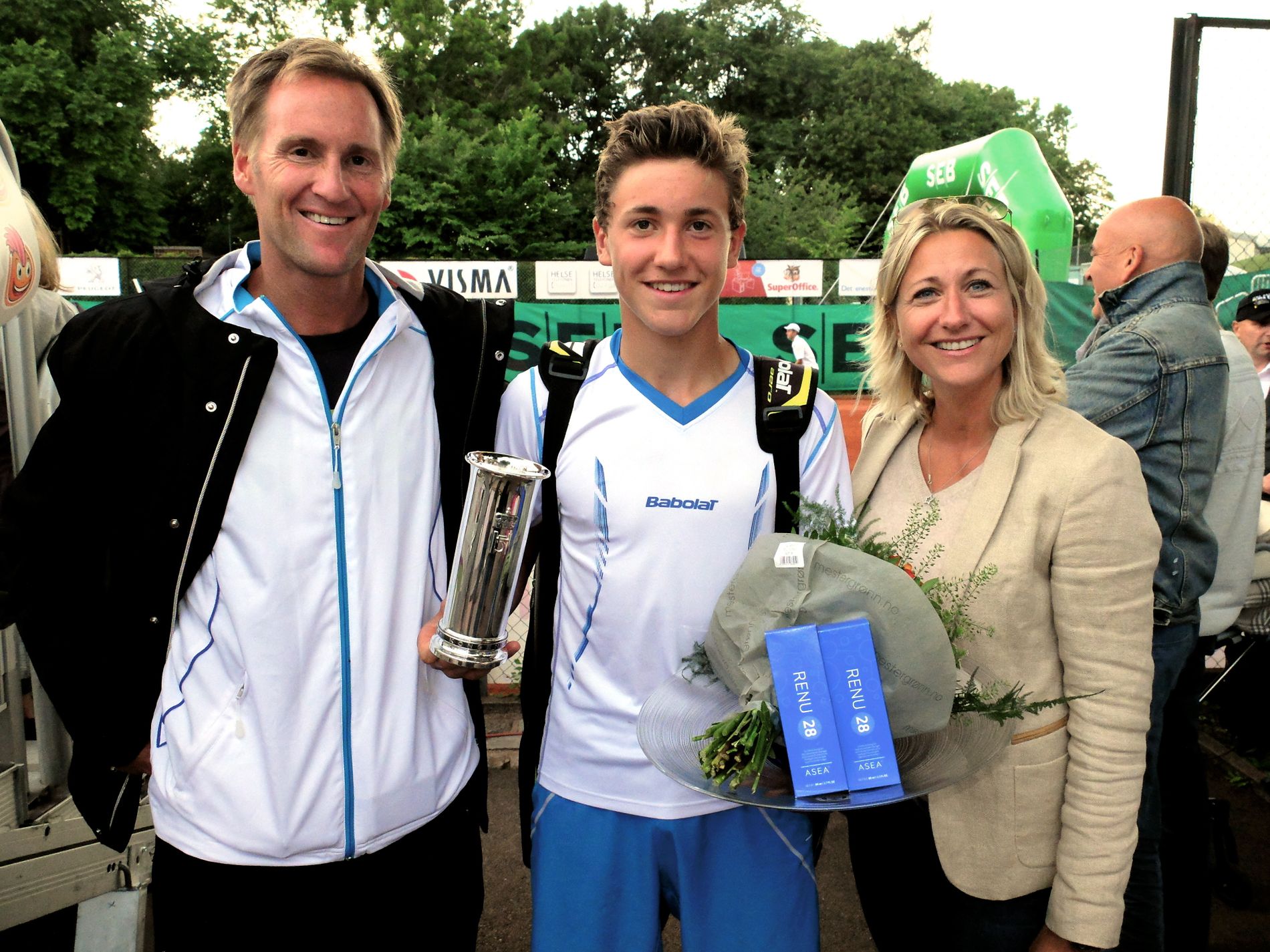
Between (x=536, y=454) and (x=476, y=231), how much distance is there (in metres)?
28.3

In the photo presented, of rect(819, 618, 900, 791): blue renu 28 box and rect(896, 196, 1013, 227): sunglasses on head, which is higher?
rect(896, 196, 1013, 227): sunglasses on head

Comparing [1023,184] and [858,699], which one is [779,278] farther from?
[858,699]

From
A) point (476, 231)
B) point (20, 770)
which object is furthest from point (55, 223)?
point (20, 770)

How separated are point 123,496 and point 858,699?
1631mm

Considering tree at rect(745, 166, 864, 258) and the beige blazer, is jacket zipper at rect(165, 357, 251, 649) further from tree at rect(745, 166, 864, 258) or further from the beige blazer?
tree at rect(745, 166, 864, 258)

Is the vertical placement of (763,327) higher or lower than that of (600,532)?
higher

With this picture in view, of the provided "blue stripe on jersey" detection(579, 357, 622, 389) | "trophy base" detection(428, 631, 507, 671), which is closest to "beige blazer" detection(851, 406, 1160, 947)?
"blue stripe on jersey" detection(579, 357, 622, 389)

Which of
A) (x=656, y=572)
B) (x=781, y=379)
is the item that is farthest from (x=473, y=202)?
(x=656, y=572)

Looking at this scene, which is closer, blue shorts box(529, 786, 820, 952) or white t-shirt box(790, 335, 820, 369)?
blue shorts box(529, 786, 820, 952)

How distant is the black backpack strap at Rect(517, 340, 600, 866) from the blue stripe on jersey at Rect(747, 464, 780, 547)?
46cm

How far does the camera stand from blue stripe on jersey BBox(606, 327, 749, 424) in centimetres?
221

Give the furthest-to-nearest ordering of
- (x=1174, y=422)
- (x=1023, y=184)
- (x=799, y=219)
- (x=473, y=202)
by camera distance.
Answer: (x=799, y=219)
(x=473, y=202)
(x=1023, y=184)
(x=1174, y=422)

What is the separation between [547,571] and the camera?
7.45 feet

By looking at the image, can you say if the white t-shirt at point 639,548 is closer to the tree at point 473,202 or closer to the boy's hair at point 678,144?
the boy's hair at point 678,144
